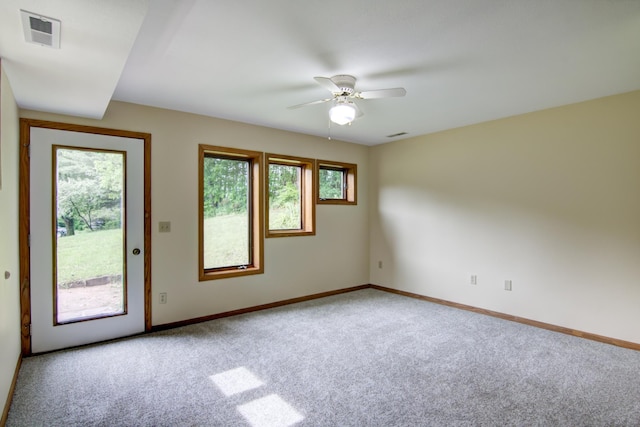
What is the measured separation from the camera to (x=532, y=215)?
3943 millimetres

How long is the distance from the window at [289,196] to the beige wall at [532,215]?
4.69 feet

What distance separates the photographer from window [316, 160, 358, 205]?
5.34 m

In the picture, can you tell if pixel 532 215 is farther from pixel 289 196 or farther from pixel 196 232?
pixel 196 232

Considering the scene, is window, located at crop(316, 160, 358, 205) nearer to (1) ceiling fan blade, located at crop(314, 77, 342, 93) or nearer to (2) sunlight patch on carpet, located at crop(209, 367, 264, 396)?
(1) ceiling fan blade, located at crop(314, 77, 342, 93)

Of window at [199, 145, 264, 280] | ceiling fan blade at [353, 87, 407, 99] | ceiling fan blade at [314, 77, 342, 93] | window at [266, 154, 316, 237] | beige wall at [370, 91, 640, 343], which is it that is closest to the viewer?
ceiling fan blade at [314, 77, 342, 93]

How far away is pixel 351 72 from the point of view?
109 inches

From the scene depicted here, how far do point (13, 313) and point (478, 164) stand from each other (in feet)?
16.5

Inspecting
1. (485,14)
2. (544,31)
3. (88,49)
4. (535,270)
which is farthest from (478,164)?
(88,49)

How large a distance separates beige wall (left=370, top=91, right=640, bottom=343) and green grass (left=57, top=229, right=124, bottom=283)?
12.8ft

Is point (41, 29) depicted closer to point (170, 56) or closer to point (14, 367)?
point (170, 56)

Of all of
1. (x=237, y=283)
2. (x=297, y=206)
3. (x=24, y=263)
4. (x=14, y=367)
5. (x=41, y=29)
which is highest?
(x=41, y=29)

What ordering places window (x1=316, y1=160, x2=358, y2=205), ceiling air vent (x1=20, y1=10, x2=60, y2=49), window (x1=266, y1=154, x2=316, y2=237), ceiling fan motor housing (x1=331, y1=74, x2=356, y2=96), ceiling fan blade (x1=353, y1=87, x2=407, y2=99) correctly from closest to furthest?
ceiling air vent (x1=20, y1=10, x2=60, y2=49), ceiling fan blade (x1=353, y1=87, x2=407, y2=99), ceiling fan motor housing (x1=331, y1=74, x2=356, y2=96), window (x1=266, y1=154, x2=316, y2=237), window (x1=316, y1=160, x2=358, y2=205)

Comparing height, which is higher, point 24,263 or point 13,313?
point 24,263

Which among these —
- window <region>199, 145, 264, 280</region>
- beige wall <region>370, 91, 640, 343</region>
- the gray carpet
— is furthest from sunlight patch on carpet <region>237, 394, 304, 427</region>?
beige wall <region>370, 91, 640, 343</region>
